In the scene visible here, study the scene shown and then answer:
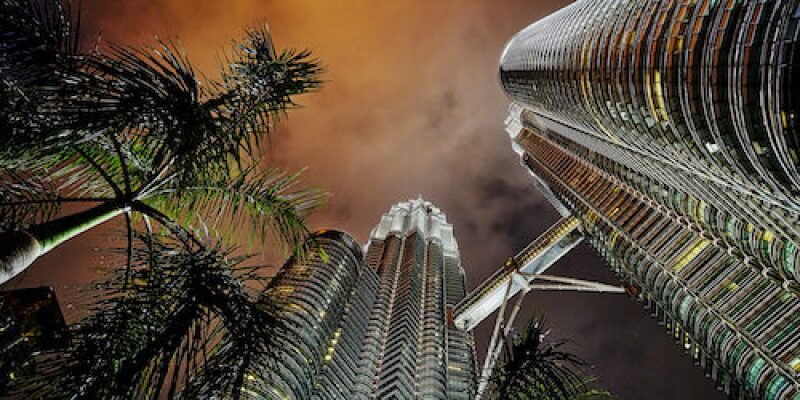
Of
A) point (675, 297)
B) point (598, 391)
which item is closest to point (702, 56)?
point (598, 391)

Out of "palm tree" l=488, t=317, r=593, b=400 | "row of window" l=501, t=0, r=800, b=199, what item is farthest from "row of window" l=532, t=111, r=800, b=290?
"palm tree" l=488, t=317, r=593, b=400

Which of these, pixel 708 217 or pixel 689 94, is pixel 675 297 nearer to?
pixel 708 217

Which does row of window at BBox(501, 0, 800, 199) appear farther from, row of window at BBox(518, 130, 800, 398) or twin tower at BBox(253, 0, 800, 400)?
row of window at BBox(518, 130, 800, 398)

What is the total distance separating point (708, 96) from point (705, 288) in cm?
4500

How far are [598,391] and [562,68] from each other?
172 feet

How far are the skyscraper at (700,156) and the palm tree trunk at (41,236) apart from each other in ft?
78.5

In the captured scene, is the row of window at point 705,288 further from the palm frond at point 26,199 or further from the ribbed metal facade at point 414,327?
the palm frond at point 26,199

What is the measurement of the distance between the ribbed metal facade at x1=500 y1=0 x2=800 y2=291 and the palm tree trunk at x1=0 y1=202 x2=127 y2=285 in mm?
23840

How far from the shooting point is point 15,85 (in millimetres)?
5566

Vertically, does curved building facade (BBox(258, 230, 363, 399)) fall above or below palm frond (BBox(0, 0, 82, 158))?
above

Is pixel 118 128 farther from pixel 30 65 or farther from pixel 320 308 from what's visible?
pixel 320 308

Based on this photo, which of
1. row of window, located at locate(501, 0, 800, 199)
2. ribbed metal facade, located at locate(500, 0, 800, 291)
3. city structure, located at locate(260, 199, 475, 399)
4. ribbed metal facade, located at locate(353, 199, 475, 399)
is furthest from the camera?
ribbed metal facade, located at locate(353, 199, 475, 399)

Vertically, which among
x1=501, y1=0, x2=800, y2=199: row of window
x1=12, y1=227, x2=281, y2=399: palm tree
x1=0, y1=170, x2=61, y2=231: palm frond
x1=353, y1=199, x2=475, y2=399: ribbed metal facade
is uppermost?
x1=353, y1=199, x2=475, y2=399: ribbed metal facade

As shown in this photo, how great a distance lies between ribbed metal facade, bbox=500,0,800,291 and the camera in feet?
69.6
